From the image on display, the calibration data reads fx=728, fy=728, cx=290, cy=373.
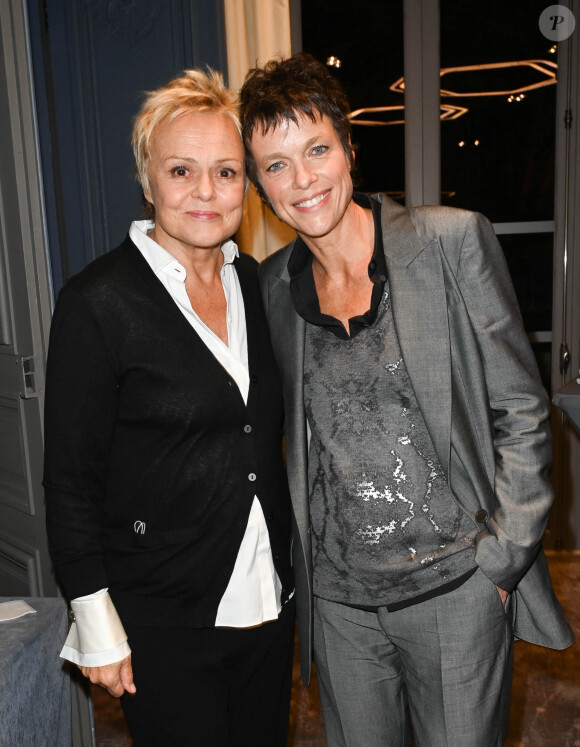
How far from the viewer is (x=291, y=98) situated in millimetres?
1469

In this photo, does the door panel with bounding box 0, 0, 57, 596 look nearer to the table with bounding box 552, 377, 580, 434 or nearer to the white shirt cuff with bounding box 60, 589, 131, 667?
the white shirt cuff with bounding box 60, 589, 131, 667

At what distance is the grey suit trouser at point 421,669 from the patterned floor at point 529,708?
3.28 ft

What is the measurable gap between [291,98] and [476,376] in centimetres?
67

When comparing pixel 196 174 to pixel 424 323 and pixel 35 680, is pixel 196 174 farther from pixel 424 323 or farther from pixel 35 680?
pixel 35 680

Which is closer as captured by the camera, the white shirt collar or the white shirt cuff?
the white shirt cuff

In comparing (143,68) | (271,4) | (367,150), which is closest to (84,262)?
(143,68)

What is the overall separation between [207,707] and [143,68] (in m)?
2.59

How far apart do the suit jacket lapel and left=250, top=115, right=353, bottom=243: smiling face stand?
15 centimetres

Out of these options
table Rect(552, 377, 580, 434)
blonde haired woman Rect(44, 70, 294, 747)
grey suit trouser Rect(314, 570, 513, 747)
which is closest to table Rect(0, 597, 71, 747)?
blonde haired woman Rect(44, 70, 294, 747)

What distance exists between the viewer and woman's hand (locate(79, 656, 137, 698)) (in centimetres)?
139

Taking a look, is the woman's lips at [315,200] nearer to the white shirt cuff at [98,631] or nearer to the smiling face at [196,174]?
the smiling face at [196,174]

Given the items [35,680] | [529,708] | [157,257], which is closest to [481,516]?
[157,257]

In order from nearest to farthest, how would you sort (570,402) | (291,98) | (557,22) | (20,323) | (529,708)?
(291,98) < (570,402) < (20,323) < (529,708) < (557,22)

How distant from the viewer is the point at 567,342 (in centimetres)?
374
